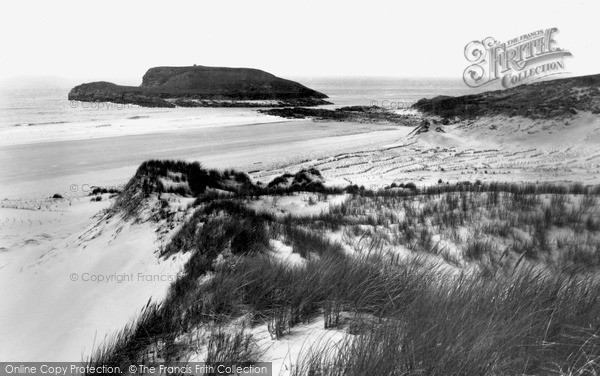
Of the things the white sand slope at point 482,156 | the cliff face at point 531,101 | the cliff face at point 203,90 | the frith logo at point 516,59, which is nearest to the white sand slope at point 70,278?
the cliff face at point 203,90

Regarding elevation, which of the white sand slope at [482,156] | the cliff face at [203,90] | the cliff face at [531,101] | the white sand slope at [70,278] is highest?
the cliff face at [203,90]

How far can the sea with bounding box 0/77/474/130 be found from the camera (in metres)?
4.20

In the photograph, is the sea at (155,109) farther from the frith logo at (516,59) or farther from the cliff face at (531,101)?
the frith logo at (516,59)

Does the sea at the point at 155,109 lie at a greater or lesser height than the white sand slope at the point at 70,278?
greater

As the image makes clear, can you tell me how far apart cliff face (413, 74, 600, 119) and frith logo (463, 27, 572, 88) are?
38cm

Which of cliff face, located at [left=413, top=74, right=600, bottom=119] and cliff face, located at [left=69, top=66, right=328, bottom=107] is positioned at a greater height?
cliff face, located at [left=69, top=66, right=328, bottom=107]

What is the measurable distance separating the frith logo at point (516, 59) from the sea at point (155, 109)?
→ 32 cm

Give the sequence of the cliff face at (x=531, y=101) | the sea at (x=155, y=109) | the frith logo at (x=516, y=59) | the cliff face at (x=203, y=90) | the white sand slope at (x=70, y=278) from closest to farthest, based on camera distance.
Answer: the white sand slope at (x=70, y=278) < the frith logo at (x=516, y=59) < the cliff face at (x=531, y=101) < the sea at (x=155, y=109) < the cliff face at (x=203, y=90)

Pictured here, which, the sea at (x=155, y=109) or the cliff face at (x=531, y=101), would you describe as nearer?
the cliff face at (x=531, y=101)

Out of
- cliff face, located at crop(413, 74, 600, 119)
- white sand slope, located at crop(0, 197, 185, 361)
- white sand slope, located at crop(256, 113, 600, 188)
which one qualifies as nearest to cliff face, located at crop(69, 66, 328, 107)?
white sand slope, located at crop(256, 113, 600, 188)

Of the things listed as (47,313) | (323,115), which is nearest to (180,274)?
(47,313)

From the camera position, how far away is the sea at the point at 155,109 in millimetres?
4199

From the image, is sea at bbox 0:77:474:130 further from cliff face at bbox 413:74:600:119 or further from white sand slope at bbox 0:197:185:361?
white sand slope at bbox 0:197:185:361

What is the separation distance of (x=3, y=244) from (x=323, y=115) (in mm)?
4298
